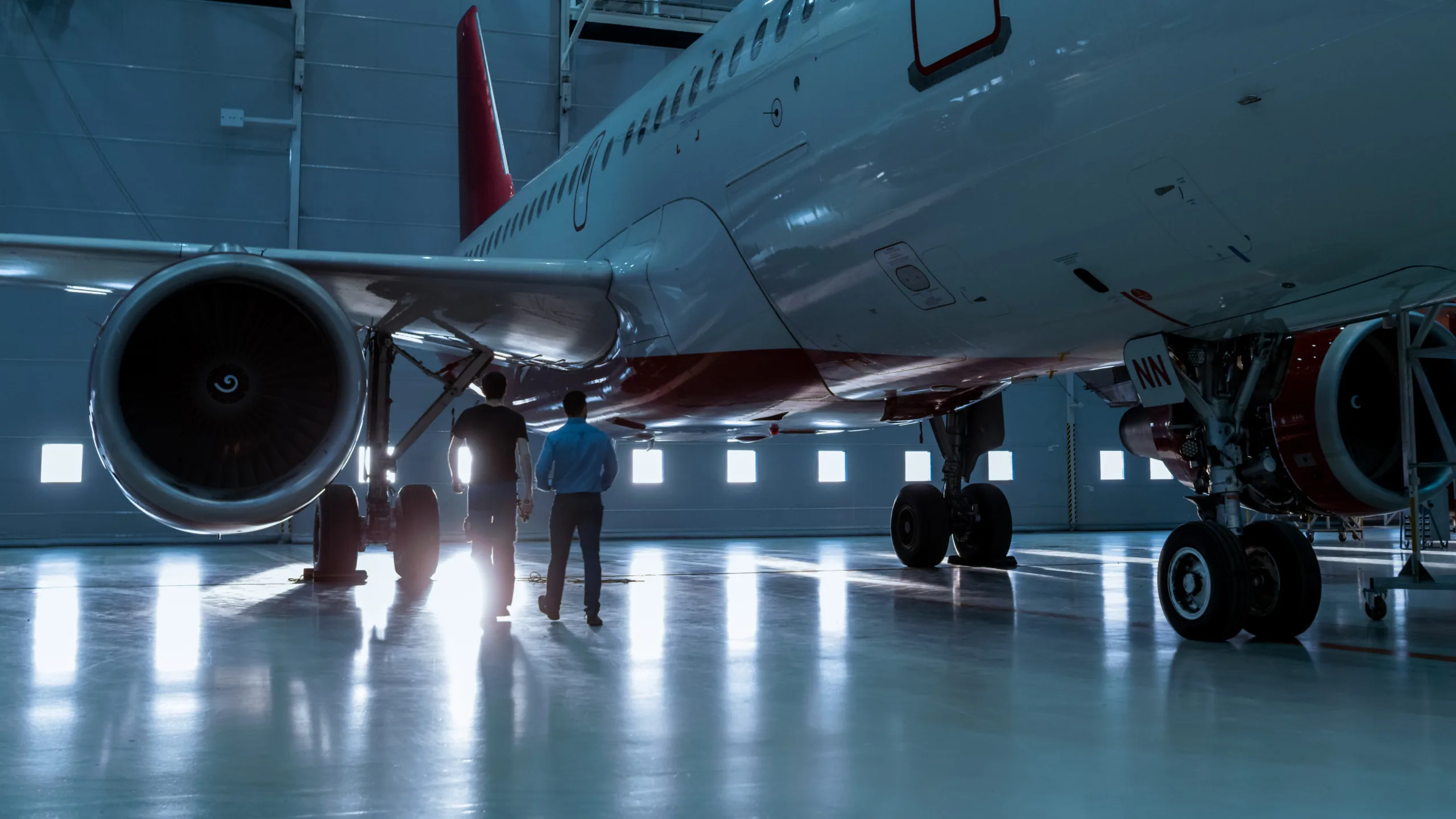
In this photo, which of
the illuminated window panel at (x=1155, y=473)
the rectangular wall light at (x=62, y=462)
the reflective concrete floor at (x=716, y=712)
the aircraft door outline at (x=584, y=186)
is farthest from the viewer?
the illuminated window panel at (x=1155, y=473)

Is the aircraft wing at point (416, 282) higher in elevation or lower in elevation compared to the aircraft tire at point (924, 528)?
higher

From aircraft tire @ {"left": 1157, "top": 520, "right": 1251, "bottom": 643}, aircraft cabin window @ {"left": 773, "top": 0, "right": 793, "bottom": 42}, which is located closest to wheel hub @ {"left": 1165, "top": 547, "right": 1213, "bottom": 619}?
aircraft tire @ {"left": 1157, "top": 520, "right": 1251, "bottom": 643}

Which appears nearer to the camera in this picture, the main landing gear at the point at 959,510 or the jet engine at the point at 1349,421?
the jet engine at the point at 1349,421

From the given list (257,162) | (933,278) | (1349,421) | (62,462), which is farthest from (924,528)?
(62,462)

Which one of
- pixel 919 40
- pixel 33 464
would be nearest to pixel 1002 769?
pixel 919 40

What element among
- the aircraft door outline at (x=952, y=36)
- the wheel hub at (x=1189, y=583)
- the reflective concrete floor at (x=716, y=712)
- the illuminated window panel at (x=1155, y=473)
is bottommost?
the reflective concrete floor at (x=716, y=712)

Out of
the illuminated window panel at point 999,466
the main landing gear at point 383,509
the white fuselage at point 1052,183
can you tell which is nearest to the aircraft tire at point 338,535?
the main landing gear at point 383,509

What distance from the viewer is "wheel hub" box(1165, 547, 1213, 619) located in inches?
194

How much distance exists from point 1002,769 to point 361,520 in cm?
683

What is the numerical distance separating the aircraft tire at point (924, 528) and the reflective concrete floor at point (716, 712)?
288 centimetres

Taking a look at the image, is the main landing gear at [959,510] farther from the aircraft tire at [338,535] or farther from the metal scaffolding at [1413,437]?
the aircraft tire at [338,535]

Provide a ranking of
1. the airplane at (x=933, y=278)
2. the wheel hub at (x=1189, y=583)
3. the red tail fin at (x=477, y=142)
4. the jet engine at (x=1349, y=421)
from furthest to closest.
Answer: the red tail fin at (x=477, y=142) → the jet engine at (x=1349, y=421) → the wheel hub at (x=1189, y=583) → the airplane at (x=933, y=278)

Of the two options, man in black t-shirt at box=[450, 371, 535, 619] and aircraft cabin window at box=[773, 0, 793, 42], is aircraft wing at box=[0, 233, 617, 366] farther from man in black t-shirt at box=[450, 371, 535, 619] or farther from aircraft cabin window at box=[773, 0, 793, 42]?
aircraft cabin window at box=[773, 0, 793, 42]

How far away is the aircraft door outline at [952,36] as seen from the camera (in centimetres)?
396
